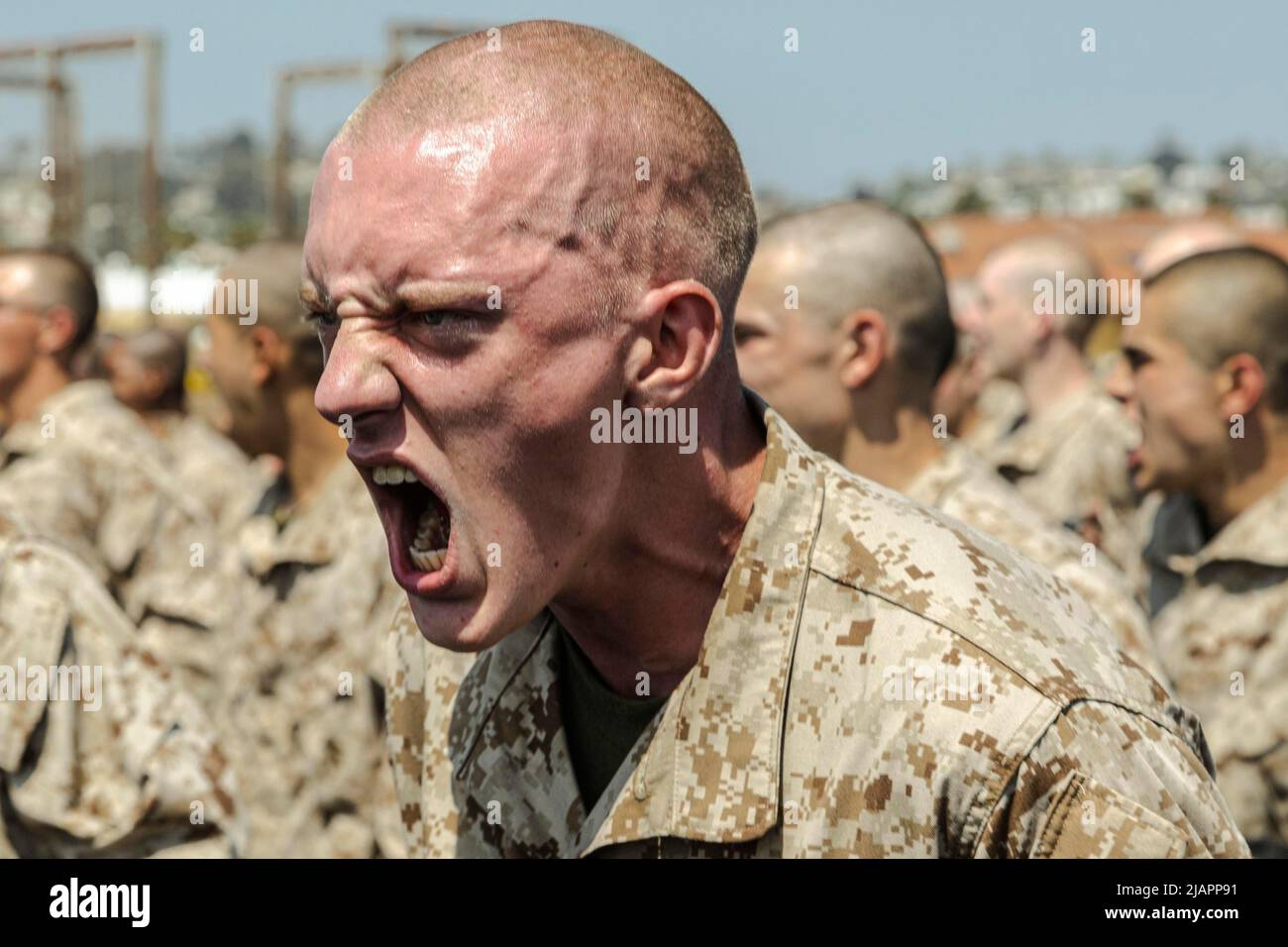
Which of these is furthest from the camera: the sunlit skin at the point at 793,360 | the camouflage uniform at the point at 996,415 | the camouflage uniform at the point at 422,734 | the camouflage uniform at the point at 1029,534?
the camouflage uniform at the point at 996,415

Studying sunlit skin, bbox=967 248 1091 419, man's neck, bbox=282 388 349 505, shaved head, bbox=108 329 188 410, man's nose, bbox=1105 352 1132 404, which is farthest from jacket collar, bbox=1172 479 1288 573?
shaved head, bbox=108 329 188 410

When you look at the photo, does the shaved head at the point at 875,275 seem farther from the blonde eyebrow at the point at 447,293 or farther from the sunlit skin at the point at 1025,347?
the sunlit skin at the point at 1025,347

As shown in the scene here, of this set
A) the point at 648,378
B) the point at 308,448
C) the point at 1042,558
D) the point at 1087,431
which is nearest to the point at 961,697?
the point at 648,378

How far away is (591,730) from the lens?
109 inches

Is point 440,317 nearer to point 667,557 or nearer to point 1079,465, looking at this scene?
point 667,557

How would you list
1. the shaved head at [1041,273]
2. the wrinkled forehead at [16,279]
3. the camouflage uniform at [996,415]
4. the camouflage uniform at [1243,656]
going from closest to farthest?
the camouflage uniform at [1243,656] → the wrinkled forehead at [16,279] → the shaved head at [1041,273] → the camouflage uniform at [996,415]

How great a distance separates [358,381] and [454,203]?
29 cm

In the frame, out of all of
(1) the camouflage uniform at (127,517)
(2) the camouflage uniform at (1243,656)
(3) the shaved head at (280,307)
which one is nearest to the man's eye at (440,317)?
(2) the camouflage uniform at (1243,656)

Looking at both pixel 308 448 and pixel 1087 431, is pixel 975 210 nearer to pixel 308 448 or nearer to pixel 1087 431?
pixel 1087 431

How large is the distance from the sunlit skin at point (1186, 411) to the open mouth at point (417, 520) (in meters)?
4.09

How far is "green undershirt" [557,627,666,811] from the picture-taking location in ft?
8.88

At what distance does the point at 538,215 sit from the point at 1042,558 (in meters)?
2.51

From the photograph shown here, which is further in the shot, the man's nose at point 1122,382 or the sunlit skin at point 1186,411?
the man's nose at point 1122,382

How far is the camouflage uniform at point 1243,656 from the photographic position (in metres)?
5.34
